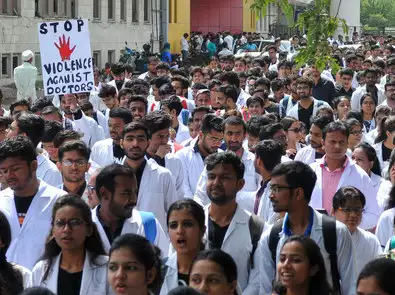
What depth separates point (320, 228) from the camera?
6.14m

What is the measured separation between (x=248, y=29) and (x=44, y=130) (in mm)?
56137

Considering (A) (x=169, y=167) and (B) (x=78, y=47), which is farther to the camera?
(B) (x=78, y=47)

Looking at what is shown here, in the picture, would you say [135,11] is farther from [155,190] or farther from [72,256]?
[72,256]

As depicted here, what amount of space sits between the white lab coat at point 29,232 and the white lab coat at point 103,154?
248cm

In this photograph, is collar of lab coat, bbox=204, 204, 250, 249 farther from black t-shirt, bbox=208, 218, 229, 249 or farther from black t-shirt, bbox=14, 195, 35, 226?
black t-shirt, bbox=14, 195, 35, 226

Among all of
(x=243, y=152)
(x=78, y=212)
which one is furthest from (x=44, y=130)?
(x=78, y=212)

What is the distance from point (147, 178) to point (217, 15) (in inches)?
2149

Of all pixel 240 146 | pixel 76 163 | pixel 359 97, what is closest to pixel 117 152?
pixel 240 146

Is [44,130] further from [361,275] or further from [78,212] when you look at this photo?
[361,275]

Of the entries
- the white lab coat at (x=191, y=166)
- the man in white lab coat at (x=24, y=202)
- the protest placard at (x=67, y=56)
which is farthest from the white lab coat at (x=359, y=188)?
the protest placard at (x=67, y=56)

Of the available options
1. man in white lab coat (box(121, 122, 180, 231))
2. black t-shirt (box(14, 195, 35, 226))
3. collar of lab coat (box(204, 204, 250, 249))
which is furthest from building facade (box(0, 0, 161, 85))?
collar of lab coat (box(204, 204, 250, 249))

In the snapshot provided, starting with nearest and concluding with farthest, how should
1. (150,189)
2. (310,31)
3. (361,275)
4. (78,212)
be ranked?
(361,275), (78,212), (150,189), (310,31)

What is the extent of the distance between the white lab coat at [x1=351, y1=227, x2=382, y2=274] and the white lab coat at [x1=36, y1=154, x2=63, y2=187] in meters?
2.54

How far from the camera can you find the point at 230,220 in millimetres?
6613
